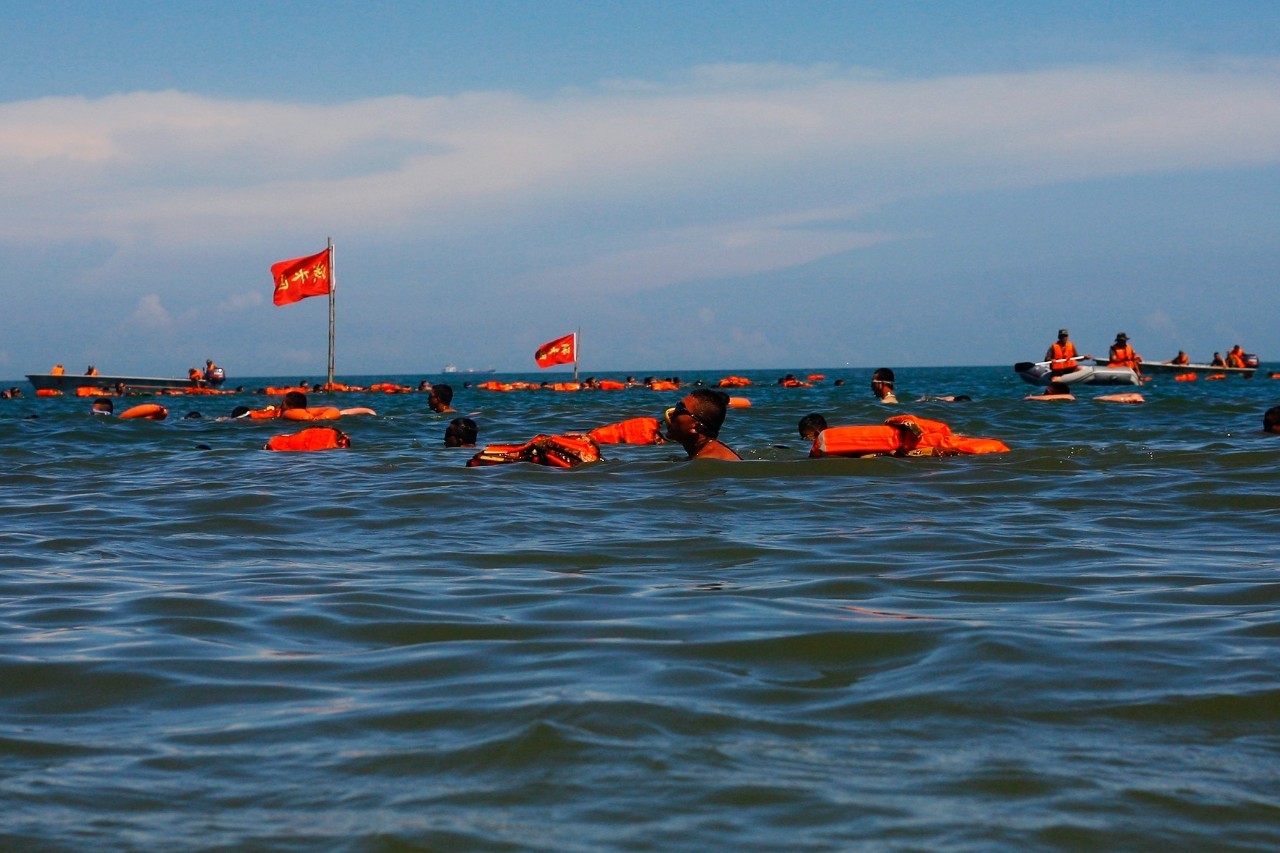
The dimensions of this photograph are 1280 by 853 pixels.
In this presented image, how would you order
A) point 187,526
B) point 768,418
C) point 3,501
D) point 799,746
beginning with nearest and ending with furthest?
point 799,746 → point 187,526 → point 3,501 → point 768,418

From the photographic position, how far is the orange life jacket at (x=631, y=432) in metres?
15.4

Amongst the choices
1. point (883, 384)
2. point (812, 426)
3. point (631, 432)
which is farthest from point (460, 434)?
point (883, 384)

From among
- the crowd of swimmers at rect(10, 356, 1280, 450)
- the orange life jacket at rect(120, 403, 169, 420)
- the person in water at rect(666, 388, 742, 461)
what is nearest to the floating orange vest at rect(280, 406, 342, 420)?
the crowd of swimmers at rect(10, 356, 1280, 450)

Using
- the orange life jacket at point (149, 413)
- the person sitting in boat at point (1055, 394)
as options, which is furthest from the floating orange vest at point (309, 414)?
the person sitting in boat at point (1055, 394)

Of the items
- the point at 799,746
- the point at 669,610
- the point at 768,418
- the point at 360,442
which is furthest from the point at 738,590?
the point at 768,418

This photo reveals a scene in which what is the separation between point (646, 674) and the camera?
14.6 ft

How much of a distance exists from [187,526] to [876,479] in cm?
583

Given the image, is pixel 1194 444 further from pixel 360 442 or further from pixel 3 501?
pixel 3 501

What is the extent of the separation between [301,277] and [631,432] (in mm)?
19694

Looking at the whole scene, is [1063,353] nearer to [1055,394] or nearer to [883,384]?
[1055,394]

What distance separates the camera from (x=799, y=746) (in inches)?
141

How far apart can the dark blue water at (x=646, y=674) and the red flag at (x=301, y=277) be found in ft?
75.7

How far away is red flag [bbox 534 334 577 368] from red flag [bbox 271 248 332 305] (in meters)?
14.3

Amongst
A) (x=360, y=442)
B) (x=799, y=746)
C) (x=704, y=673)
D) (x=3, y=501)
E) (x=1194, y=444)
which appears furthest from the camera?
(x=360, y=442)
